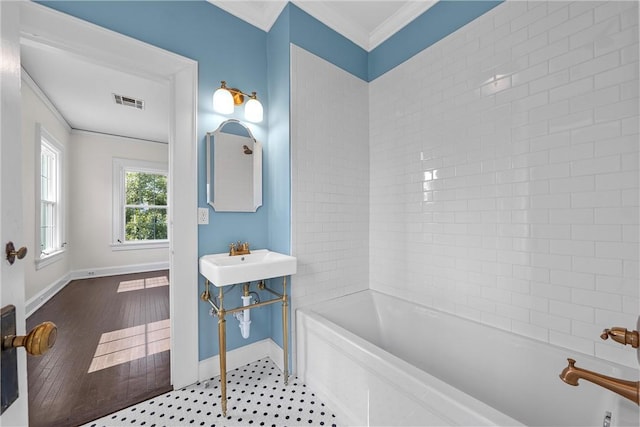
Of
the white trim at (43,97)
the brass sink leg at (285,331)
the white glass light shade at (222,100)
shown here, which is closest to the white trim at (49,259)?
the white trim at (43,97)

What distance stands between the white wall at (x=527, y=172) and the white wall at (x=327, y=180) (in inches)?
14.1

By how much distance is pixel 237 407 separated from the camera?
5.15 feet

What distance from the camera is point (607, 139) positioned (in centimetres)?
125

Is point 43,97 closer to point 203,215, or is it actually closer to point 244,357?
point 203,215

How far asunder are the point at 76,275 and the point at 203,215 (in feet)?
14.0

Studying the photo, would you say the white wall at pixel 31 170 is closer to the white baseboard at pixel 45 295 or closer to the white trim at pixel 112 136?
the white baseboard at pixel 45 295

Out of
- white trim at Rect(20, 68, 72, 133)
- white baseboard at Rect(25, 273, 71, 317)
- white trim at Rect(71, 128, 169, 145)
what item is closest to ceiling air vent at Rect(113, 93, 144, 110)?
white trim at Rect(20, 68, 72, 133)

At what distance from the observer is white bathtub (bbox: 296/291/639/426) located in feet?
3.51

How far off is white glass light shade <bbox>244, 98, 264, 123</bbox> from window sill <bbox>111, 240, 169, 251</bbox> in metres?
4.32

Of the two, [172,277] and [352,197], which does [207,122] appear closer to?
[172,277]

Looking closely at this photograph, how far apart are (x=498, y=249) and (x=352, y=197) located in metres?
1.13

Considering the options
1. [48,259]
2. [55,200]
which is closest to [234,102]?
[48,259]

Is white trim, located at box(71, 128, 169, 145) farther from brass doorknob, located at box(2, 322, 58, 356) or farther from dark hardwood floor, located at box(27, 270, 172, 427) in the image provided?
brass doorknob, located at box(2, 322, 58, 356)

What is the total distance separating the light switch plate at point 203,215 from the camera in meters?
1.84
